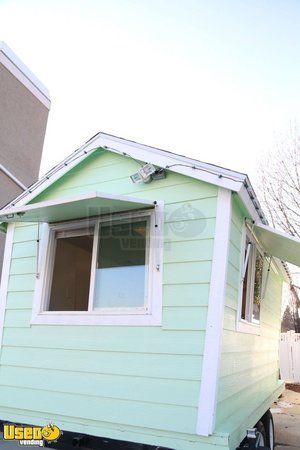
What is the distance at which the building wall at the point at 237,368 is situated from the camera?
3.71m

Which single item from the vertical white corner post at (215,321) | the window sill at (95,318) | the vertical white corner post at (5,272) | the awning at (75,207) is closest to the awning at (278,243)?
the vertical white corner post at (215,321)

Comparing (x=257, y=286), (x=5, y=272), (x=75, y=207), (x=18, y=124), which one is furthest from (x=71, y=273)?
(x=18, y=124)

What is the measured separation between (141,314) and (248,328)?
1.71 m

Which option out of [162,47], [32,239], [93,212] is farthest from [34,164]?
[93,212]

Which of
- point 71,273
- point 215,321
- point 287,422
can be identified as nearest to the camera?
point 215,321

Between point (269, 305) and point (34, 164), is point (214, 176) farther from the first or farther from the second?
point (34, 164)

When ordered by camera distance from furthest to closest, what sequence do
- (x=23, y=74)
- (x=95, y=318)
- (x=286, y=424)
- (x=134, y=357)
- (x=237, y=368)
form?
(x=23, y=74) < (x=286, y=424) < (x=237, y=368) < (x=95, y=318) < (x=134, y=357)

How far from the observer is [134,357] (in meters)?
3.77

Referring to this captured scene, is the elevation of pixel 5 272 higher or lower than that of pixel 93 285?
higher

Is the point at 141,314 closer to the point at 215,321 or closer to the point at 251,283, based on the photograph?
the point at 215,321

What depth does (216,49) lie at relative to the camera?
6.50 metres

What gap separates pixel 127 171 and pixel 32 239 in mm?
1459

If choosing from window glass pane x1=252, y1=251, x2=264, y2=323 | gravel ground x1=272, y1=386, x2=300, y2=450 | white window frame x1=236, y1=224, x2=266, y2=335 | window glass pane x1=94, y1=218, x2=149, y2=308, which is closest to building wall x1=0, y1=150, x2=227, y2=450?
window glass pane x1=94, y1=218, x2=149, y2=308

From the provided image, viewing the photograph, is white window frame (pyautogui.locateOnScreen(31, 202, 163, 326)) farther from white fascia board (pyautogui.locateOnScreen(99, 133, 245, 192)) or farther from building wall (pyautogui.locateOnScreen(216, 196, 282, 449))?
building wall (pyautogui.locateOnScreen(216, 196, 282, 449))
